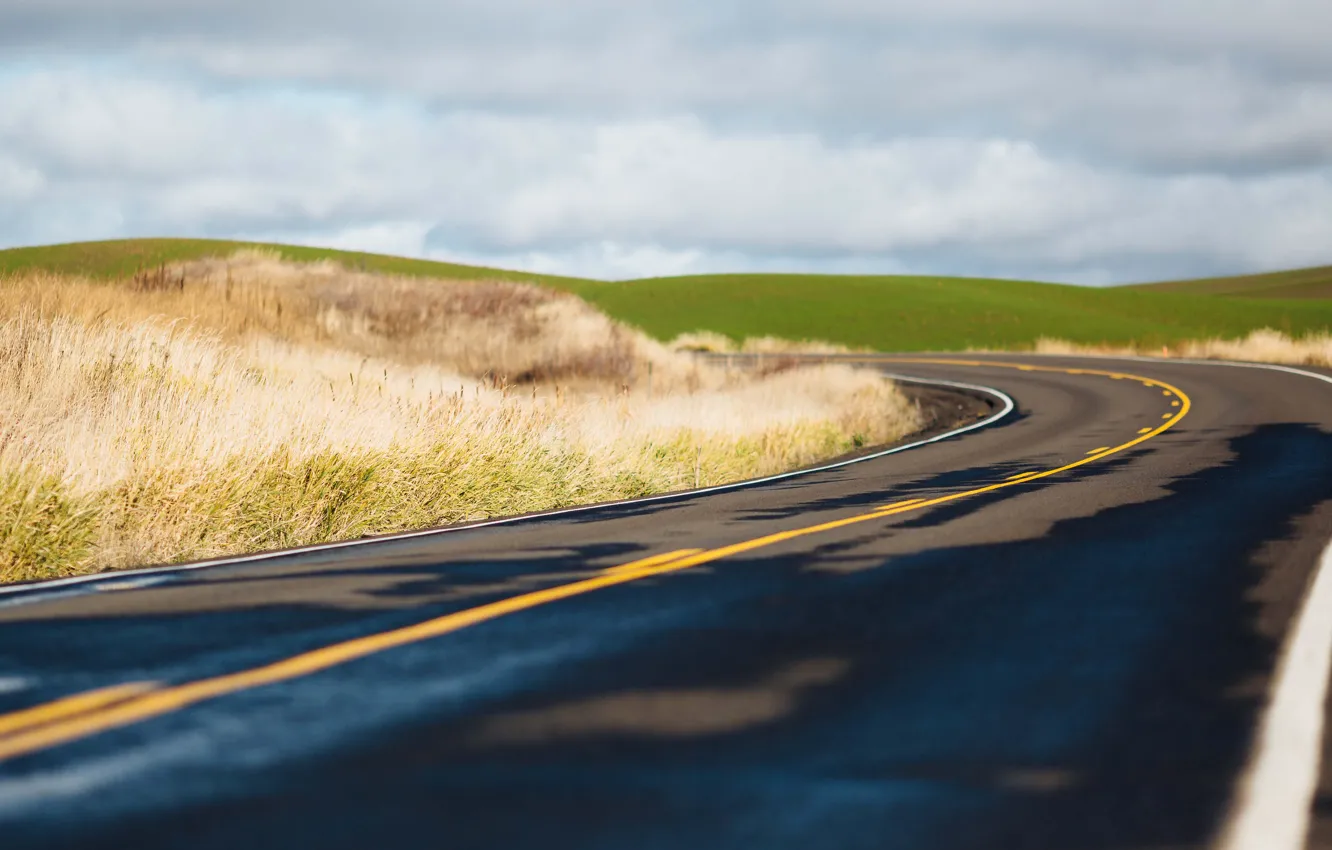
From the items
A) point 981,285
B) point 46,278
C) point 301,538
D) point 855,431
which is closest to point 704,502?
point 301,538

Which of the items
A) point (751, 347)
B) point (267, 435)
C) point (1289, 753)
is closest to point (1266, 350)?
point (751, 347)

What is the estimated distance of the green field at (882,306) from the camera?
82312 millimetres

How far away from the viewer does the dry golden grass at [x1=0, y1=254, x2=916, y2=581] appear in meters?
10.2

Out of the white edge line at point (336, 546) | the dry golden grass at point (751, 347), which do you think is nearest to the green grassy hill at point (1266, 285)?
the dry golden grass at point (751, 347)

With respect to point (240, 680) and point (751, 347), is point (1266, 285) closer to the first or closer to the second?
point (751, 347)

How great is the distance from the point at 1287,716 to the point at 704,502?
8.03 m

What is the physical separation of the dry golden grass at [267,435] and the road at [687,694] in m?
1.86

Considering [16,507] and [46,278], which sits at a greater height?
[46,278]

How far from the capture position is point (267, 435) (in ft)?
39.7

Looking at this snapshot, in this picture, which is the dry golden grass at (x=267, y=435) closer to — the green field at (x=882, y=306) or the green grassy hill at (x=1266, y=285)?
the green field at (x=882, y=306)

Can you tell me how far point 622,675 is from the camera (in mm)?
5344

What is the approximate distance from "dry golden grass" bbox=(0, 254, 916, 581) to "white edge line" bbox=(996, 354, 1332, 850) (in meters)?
7.74

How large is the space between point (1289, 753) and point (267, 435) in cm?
958

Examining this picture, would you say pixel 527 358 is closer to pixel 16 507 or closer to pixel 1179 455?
pixel 1179 455
